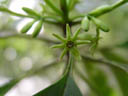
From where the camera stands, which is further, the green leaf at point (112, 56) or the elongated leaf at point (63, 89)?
the green leaf at point (112, 56)

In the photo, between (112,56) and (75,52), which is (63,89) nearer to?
(75,52)

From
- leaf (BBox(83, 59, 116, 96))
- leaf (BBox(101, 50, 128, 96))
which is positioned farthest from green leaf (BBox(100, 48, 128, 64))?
leaf (BBox(83, 59, 116, 96))

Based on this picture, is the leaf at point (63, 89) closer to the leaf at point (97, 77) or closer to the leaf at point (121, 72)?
the leaf at point (121, 72)

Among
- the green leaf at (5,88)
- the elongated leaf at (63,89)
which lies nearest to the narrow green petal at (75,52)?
the elongated leaf at (63,89)

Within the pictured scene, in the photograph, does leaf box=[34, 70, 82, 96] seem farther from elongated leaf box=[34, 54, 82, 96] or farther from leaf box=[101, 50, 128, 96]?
leaf box=[101, 50, 128, 96]

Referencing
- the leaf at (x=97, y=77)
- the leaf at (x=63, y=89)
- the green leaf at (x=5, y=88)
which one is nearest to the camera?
the leaf at (x=63, y=89)

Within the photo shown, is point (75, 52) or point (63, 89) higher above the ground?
point (75, 52)

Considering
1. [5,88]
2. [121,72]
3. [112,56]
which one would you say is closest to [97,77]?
[112,56]

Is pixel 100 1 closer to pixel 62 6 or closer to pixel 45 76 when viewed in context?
pixel 62 6
